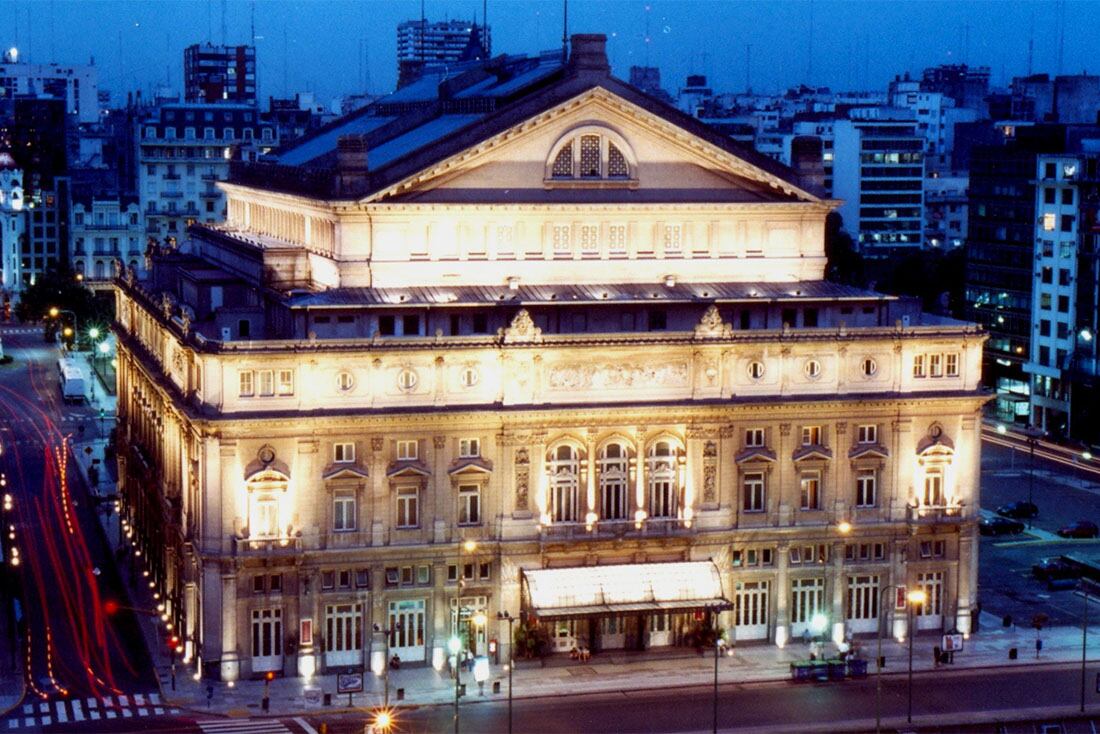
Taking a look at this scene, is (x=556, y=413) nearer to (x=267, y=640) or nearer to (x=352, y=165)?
(x=352, y=165)

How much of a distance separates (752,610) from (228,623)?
30307mm

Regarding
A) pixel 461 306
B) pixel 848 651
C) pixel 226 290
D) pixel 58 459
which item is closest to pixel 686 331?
pixel 461 306

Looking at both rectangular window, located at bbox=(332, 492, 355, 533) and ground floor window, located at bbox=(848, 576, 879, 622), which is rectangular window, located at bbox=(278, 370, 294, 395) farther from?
ground floor window, located at bbox=(848, 576, 879, 622)

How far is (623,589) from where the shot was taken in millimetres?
117375

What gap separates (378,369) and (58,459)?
70517 mm

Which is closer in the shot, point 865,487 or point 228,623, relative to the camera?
point 228,623

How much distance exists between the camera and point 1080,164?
18725 cm

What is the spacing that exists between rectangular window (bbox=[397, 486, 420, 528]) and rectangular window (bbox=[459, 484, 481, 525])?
8.15 feet

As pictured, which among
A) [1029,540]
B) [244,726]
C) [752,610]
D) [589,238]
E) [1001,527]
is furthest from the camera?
[1001,527]

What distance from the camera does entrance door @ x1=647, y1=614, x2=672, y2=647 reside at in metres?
119

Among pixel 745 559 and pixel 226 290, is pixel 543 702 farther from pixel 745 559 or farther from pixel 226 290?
pixel 226 290

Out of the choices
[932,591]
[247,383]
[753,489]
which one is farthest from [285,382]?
[932,591]

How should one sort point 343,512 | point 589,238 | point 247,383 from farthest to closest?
point 589,238 < point 343,512 < point 247,383

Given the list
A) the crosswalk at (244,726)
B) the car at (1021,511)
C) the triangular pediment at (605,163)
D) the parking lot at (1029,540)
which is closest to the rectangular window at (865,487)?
the parking lot at (1029,540)
